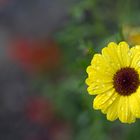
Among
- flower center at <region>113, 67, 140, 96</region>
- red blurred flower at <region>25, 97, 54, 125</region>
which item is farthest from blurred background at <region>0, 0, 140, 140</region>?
flower center at <region>113, 67, 140, 96</region>

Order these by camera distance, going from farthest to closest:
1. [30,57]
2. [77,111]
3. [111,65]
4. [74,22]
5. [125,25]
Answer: [30,57] < [77,111] < [74,22] < [125,25] < [111,65]

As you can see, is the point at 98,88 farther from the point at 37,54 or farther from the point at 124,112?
the point at 37,54

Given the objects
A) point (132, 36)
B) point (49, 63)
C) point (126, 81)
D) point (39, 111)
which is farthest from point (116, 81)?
point (39, 111)

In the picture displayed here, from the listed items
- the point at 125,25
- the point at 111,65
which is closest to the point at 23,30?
the point at 125,25

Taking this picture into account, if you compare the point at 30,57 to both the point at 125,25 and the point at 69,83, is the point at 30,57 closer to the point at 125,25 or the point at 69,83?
the point at 69,83

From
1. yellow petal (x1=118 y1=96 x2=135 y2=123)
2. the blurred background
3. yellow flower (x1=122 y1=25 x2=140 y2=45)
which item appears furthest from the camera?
the blurred background

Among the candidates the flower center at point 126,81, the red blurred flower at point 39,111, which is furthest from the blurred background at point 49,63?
the flower center at point 126,81

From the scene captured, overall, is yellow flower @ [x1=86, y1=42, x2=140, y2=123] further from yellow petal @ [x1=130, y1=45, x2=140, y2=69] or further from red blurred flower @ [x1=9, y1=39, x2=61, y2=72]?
red blurred flower @ [x1=9, y1=39, x2=61, y2=72]
